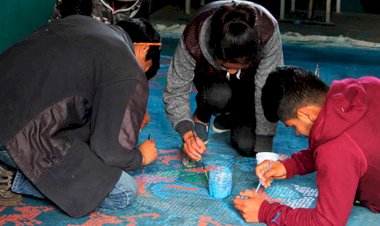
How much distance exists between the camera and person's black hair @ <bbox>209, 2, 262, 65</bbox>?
2.19 metres

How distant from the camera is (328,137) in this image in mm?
1912

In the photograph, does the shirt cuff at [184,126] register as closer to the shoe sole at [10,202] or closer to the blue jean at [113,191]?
the blue jean at [113,191]

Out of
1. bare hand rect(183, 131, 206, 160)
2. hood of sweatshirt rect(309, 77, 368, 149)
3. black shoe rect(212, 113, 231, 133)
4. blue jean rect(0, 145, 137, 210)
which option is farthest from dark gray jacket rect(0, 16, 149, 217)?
black shoe rect(212, 113, 231, 133)

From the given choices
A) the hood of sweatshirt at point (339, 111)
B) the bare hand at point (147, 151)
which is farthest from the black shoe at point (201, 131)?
the hood of sweatshirt at point (339, 111)

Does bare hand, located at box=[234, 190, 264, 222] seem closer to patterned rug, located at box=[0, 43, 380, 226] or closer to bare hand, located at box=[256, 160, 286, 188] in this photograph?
patterned rug, located at box=[0, 43, 380, 226]

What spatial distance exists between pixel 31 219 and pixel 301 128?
3.45ft

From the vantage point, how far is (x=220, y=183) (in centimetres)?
240

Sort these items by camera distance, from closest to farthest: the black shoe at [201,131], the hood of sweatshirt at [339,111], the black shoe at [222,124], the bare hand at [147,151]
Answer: the hood of sweatshirt at [339,111], the bare hand at [147,151], the black shoe at [201,131], the black shoe at [222,124]

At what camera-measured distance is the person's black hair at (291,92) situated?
1.94 metres

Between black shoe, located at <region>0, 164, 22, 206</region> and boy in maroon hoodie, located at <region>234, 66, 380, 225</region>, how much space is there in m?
1.04

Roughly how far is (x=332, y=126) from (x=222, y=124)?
122cm

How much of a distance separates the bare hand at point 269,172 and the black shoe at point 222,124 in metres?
0.66

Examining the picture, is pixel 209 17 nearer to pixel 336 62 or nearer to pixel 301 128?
pixel 301 128

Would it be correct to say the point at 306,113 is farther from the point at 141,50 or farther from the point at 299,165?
the point at 141,50
